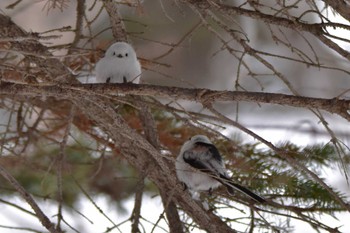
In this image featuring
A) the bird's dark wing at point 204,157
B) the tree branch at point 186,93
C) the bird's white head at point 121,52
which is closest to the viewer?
the tree branch at point 186,93

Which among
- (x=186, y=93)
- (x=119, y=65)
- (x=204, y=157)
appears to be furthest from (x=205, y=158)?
(x=186, y=93)

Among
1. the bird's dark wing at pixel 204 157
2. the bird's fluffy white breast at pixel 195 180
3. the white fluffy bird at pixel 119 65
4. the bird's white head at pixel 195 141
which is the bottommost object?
the bird's fluffy white breast at pixel 195 180

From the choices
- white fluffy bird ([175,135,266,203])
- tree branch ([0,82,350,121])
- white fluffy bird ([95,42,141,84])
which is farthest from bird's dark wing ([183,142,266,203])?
tree branch ([0,82,350,121])

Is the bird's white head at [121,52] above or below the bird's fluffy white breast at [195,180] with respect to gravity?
above

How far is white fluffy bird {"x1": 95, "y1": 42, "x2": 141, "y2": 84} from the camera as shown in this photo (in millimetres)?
2289

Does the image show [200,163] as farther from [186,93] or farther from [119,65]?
[186,93]

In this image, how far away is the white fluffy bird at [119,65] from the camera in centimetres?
229

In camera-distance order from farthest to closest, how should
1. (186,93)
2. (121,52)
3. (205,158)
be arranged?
(205,158) < (121,52) < (186,93)

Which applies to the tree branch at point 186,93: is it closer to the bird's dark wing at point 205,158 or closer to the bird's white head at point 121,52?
the bird's white head at point 121,52

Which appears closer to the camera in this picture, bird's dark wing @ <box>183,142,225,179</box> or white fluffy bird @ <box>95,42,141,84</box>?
white fluffy bird @ <box>95,42,141,84</box>

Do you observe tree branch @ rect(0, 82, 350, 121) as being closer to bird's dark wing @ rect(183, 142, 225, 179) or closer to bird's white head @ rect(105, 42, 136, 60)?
bird's white head @ rect(105, 42, 136, 60)

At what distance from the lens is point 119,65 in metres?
2.30

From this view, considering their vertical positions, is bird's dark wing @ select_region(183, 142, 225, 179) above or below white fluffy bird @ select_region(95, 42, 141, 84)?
below

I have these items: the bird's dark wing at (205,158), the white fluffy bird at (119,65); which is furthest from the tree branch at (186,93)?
the bird's dark wing at (205,158)
